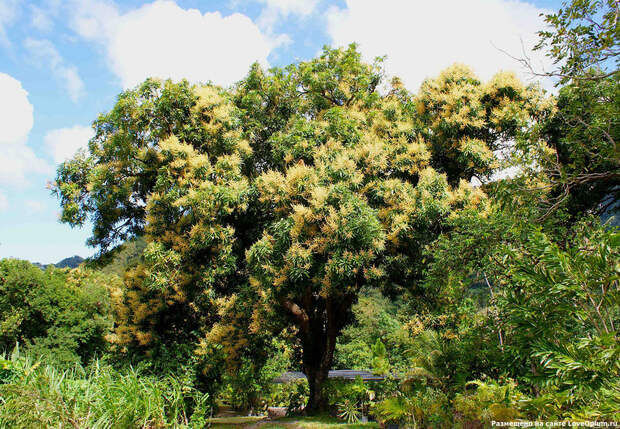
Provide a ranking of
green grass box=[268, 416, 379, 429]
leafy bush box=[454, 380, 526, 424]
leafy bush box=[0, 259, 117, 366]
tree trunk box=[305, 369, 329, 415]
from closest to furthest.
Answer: leafy bush box=[454, 380, 526, 424]
green grass box=[268, 416, 379, 429]
tree trunk box=[305, 369, 329, 415]
leafy bush box=[0, 259, 117, 366]

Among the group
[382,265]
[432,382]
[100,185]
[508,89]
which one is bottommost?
[432,382]

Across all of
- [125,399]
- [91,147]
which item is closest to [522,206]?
[125,399]

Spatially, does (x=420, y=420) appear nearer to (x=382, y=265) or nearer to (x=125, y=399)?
(x=382, y=265)

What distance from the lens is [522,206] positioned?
5.19 meters

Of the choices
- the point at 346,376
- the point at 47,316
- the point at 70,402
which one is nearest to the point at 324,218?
the point at 70,402

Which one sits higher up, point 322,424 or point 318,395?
point 318,395

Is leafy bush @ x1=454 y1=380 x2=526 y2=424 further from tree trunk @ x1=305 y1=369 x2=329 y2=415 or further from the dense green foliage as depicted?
tree trunk @ x1=305 y1=369 x2=329 y2=415

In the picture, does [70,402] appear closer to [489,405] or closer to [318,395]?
[489,405]

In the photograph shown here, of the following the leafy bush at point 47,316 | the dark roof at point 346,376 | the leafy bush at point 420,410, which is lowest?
the dark roof at point 346,376

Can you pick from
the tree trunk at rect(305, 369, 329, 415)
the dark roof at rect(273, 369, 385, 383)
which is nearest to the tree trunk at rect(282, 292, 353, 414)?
the tree trunk at rect(305, 369, 329, 415)

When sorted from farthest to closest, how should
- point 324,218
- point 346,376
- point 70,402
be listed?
1. point 346,376
2. point 324,218
3. point 70,402

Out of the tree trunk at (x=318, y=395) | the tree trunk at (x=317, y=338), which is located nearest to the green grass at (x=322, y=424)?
the tree trunk at (x=318, y=395)

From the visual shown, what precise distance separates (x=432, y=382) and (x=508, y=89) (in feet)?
21.6

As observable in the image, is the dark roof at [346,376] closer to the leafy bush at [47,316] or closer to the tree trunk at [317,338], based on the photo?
the tree trunk at [317,338]
